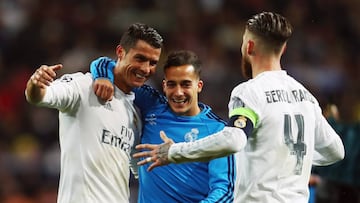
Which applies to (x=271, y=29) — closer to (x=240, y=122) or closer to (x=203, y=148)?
(x=240, y=122)

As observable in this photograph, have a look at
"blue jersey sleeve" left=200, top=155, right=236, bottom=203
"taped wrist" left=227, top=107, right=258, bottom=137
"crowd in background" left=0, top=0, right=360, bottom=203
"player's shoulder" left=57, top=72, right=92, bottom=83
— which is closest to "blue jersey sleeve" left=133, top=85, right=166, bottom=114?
"player's shoulder" left=57, top=72, right=92, bottom=83

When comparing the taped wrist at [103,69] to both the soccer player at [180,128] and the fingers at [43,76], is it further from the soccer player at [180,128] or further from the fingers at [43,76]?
the fingers at [43,76]

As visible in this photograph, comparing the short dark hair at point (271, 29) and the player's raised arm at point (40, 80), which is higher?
the short dark hair at point (271, 29)

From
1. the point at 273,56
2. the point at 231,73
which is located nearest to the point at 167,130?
the point at 273,56

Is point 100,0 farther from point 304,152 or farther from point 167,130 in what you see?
point 304,152

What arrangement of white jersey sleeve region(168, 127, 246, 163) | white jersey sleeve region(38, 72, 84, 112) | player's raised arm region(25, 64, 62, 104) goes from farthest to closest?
1. white jersey sleeve region(38, 72, 84, 112)
2. player's raised arm region(25, 64, 62, 104)
3. white jersey sleeve region(168, 127, 246, 163)

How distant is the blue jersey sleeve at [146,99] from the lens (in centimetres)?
566

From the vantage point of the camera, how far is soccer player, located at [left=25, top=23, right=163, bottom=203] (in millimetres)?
5242

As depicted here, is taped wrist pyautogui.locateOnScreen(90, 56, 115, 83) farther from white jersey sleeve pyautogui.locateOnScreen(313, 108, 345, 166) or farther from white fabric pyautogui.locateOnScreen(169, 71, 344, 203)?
white jersey sleeve pyautogui.locateOnScreen(313, 108, 345, 166)

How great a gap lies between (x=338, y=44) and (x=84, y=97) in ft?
24.6

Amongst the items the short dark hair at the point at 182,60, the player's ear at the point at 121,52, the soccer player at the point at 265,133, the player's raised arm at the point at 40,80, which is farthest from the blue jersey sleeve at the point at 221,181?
the player's raised arm at the point at 40,80

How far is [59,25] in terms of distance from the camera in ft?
40.2

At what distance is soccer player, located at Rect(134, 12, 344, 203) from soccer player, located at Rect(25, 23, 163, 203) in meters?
0.58

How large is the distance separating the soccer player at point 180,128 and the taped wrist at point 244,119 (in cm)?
82
